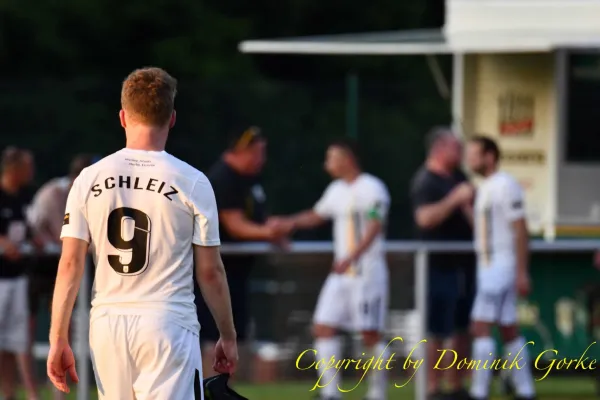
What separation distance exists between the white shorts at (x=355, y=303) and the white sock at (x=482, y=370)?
788 mm

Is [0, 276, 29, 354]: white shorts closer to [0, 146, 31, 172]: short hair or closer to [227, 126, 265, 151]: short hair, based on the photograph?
[0, 146, 31, 172]: short hair

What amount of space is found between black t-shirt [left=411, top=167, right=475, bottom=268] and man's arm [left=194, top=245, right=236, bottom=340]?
17.5 ft

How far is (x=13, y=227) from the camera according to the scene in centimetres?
1122

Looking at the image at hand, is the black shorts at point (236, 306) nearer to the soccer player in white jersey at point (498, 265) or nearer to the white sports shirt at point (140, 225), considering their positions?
the soccer player in white jersey at point (498, 265)

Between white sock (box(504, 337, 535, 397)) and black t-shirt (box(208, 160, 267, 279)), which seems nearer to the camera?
black t-shirt (box(208, 160, 267, 279))

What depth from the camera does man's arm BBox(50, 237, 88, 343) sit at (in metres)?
5.73

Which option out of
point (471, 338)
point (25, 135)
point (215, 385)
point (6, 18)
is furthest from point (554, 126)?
point (6, 18)

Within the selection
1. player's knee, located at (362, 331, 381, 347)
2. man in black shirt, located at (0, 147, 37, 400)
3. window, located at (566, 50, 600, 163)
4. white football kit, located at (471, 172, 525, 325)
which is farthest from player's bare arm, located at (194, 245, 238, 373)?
window, located at (566, 50, 600, 163)

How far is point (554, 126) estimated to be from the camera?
1388cm

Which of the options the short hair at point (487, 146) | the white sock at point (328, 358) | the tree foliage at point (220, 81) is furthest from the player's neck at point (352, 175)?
the tree foliage at point (220, 81)

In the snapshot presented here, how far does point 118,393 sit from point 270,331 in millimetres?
5857

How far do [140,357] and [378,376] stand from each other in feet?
18.0

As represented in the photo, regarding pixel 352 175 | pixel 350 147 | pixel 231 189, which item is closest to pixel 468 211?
pixel 352 175

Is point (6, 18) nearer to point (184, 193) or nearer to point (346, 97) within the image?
point (346, 97)
